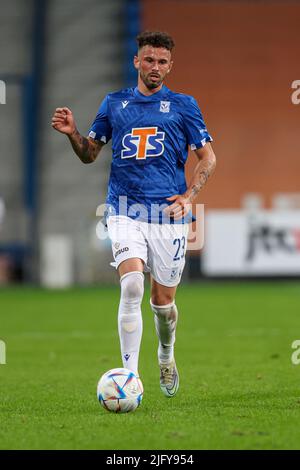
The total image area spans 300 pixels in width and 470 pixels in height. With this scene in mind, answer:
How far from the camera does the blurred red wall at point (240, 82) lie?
2522 centimetres

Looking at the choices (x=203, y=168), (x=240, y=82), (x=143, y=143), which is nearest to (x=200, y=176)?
(x=203, y=168)

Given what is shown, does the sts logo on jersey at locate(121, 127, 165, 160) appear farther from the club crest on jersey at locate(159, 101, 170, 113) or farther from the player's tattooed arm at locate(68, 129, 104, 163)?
the player's tattooed arm at locate(68, 129, 104, 163)

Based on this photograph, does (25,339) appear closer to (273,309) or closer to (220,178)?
(273,309)

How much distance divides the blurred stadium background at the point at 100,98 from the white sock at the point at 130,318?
17.6 metres

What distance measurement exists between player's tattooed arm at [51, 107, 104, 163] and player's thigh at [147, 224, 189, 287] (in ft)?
2.39

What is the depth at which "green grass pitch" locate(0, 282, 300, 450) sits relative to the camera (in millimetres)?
5539

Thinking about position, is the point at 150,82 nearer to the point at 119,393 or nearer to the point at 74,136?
the point at 74,136

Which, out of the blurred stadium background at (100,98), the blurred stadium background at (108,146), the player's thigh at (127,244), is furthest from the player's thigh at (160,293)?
the blurred stadium background at (100,98)

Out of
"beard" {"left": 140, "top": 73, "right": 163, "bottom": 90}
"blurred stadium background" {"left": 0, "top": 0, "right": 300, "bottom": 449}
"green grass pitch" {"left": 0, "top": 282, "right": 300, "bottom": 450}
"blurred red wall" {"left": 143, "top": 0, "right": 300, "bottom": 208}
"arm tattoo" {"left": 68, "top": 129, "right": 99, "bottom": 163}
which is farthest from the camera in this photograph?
"blurred red wall" {"left": 143, "top": 0, "right": 300, "bottom": 208}

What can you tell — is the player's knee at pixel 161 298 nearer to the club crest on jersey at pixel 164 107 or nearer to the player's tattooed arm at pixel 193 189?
the player's tattooed arm at pixel 193 189

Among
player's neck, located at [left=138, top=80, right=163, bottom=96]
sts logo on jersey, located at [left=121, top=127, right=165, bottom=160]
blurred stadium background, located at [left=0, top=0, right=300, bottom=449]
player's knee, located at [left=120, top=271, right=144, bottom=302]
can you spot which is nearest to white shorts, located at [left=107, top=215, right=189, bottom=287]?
player's knee, located at [left=120, top=271, right=144, bottom=302]

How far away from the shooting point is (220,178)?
25.8 meters

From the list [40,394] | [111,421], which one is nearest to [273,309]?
[40,394]
